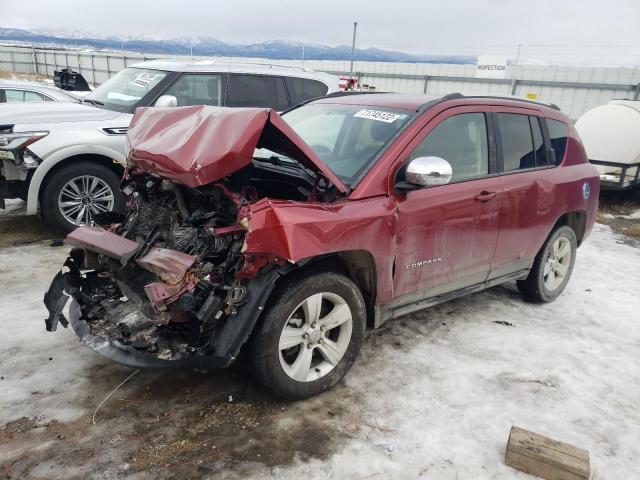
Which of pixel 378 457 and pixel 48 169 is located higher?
pixel 48 169

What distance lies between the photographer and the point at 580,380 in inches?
141

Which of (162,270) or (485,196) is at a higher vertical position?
(485,196)

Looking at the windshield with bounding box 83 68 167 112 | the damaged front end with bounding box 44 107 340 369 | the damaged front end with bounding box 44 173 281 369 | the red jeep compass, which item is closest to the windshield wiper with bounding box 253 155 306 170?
the red jeep compass

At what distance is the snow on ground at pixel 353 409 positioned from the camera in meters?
2.56

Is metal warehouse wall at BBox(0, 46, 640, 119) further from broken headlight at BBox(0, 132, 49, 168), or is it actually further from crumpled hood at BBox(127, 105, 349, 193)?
crumpled hood at BBox(127, 105, 349, 193)

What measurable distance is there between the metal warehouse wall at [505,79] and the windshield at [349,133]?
19.6 ft

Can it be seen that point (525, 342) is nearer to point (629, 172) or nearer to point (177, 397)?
point (177, 397)

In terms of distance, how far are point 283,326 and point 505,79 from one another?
1480cm

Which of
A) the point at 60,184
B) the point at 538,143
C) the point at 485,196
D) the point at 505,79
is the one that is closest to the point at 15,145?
the point at 60,184

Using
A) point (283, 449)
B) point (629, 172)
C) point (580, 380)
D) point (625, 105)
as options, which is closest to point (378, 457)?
point (283, 449)

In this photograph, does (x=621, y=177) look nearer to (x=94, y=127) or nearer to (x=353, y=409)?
(x=353, y=409)

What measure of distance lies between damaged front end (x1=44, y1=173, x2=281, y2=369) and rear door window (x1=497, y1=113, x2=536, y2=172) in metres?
2.31

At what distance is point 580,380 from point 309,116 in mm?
2842

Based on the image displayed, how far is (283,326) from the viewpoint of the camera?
2816 mm
